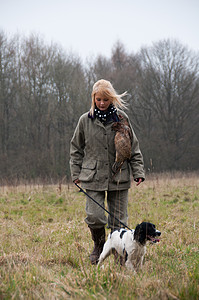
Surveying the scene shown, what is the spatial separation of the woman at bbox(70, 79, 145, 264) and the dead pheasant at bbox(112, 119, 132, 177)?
0.22 feet

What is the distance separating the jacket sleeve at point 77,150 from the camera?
390 centimetres

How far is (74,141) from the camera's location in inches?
157

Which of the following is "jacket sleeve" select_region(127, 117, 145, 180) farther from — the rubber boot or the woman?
the rubber boot

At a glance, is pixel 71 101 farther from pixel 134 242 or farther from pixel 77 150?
pixel 134 242

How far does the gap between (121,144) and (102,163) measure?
326mm

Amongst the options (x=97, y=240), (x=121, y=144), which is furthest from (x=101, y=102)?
(x=97, y=240)

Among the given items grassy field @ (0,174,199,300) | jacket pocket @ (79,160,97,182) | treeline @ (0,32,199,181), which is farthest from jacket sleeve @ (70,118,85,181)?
treeline @ (0,32,199,181)

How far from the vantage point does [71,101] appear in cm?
2438

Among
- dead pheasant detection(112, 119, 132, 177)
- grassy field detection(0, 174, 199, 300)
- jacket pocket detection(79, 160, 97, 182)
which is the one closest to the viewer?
grassy field detection(0, 174, 199, 300)

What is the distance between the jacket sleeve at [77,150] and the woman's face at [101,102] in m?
0.34

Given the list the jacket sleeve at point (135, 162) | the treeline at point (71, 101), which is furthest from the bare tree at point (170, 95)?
the jacket sleeve at point (135, 162)

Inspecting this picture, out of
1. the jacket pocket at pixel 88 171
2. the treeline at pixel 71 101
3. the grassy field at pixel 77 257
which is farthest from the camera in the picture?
the treeline at pixel 71 101

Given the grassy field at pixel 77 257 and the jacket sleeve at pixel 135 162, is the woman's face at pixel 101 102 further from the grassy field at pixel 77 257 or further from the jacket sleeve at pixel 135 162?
the grassy field at pixel 77 257

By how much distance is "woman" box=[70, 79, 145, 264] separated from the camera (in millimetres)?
3670
